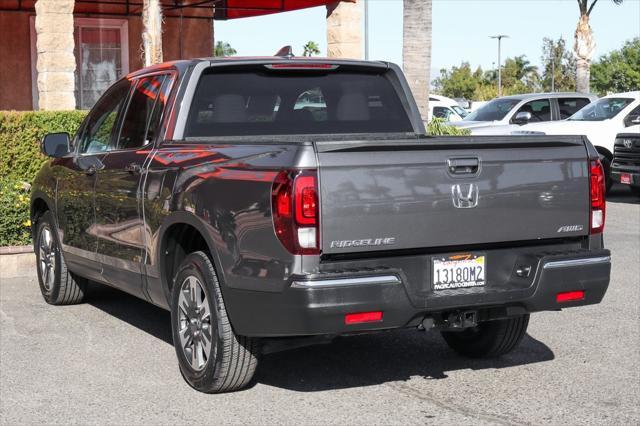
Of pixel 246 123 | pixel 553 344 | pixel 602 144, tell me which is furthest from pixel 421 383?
pixel 602 144

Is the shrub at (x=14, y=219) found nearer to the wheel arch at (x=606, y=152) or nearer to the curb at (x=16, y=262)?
the curb at (x=16, y=262)

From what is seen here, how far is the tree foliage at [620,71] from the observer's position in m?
84.4

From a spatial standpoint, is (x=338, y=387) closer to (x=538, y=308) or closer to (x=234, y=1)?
(x=538, y=308)

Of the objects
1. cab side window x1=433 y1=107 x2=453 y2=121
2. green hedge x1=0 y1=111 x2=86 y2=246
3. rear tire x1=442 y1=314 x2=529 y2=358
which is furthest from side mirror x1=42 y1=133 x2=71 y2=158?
cab side window x1=433 y1=107 x2=453 y2=121

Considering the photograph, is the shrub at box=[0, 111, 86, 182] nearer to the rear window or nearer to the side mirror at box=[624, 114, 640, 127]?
the rear window

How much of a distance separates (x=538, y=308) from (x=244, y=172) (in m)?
1.79

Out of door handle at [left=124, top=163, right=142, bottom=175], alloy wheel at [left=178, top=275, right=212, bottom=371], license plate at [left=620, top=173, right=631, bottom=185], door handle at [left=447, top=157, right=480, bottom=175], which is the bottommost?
alloy wheel at [left=178, top=275, right=212, bottom=371]

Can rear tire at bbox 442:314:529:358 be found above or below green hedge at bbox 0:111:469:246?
below

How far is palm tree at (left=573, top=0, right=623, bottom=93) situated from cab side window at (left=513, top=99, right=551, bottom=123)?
54.6 ft

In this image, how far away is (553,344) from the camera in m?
7.25

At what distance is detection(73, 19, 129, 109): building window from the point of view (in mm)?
22500

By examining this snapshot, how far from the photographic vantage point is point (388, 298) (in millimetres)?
5234

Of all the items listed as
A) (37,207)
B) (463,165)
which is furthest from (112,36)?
(463,165)

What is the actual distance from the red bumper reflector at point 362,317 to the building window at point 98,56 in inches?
723
